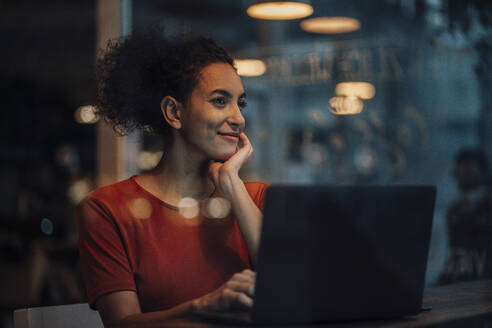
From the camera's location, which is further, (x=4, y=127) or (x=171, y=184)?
(x=4, y=127)

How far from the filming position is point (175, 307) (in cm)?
107

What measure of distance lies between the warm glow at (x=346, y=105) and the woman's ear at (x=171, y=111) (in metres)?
1.36

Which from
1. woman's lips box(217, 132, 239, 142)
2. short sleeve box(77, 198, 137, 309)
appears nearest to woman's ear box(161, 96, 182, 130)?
woman's lips box(217, 132, 239, 142)

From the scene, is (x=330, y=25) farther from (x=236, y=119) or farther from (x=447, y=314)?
(x=447, y=314)

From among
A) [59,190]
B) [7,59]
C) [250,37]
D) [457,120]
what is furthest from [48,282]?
[457,120]

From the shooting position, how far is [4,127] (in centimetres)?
226

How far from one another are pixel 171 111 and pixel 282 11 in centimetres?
129

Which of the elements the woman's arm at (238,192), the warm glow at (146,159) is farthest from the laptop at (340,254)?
the warm glow at (146,159)

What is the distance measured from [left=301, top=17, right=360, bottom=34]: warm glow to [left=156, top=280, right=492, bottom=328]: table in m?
1.52

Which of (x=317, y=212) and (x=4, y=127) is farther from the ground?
(x=4, y=127)

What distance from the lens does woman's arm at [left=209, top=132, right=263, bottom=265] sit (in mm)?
1278

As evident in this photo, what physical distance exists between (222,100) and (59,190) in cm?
117

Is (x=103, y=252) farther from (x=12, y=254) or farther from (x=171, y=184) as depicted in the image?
(x=12, y=254)

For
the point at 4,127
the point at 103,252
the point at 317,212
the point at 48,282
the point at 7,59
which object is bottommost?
the point at 48,282
